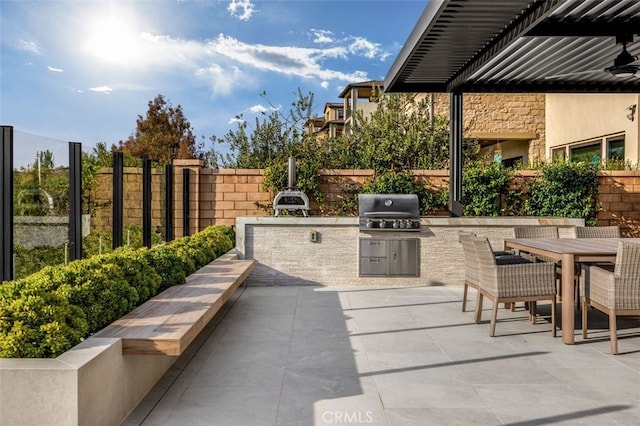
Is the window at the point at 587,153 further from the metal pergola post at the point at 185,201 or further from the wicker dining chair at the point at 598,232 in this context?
the metal pergola post at the point at 185,201

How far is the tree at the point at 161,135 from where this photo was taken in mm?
26848

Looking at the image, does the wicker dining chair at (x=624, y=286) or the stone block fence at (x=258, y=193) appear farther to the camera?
the stone block fence at (x=258, y=193)

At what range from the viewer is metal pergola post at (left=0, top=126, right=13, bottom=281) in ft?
10.8

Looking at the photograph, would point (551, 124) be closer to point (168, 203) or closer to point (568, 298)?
point (168, 203)

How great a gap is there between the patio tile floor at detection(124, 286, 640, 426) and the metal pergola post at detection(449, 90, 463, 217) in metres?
2.69

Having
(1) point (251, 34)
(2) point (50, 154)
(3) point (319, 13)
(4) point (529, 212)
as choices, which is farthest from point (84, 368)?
(1) point (251, 34)

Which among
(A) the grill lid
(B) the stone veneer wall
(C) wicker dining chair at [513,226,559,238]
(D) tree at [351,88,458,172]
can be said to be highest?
(B) the stone veneer wall

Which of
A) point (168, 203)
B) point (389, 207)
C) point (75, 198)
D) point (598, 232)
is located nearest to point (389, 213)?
point (389, 207)

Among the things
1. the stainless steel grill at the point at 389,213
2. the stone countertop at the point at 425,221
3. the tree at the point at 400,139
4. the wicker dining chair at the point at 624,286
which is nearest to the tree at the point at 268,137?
the tree at the point at 400,139

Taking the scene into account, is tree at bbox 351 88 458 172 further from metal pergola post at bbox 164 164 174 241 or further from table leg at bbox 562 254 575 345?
table leg at bbox 562 254 575 345

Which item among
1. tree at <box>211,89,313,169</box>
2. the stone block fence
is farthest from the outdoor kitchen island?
tree at <box>211,89,313,169</box>

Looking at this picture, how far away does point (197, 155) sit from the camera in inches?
1011

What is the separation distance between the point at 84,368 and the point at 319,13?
15.6 m

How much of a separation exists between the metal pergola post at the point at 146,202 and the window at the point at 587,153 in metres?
10.6
